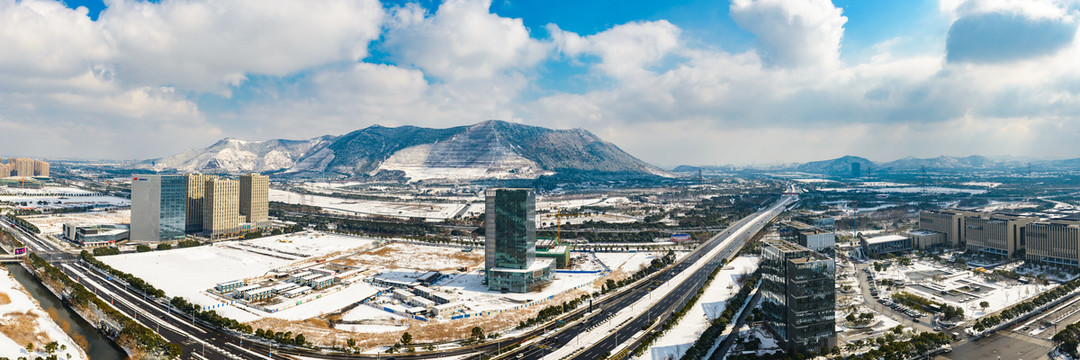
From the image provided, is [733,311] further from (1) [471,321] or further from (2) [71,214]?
(2) [71,214]

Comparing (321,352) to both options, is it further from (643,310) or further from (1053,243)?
(1053,243)

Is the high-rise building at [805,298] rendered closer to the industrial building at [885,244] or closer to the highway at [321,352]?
the highway at [321,352]

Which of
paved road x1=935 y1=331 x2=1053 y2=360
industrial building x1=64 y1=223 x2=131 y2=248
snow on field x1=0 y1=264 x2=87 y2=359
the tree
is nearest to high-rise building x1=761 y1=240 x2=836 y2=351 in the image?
paved road x1=935 y1=331 x2=1053 y2=360

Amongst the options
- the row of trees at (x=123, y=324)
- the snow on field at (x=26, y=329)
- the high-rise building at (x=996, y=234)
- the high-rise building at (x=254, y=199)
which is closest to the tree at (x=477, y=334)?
the row of trees at (x=123, y=324)

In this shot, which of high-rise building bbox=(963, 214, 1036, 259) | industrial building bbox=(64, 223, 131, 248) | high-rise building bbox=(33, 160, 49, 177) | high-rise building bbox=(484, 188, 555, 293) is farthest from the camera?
high-rise building bbox=(33, 160, 49, 177)

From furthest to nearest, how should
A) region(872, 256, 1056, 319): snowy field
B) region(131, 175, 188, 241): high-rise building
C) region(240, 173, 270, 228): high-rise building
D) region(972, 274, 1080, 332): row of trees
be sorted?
region(240, 173, 270, 228): high-rise building < region(131, 175, 188, 241): high-rise building < region(872, 256, 1056, 319): snowy field < region(972, 274, 1080, 332): row of trees

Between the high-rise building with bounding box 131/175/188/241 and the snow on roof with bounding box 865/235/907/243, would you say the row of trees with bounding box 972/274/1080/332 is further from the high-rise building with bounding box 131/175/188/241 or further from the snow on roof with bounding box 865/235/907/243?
the high-rise building with bounding box 131/175/188/241
